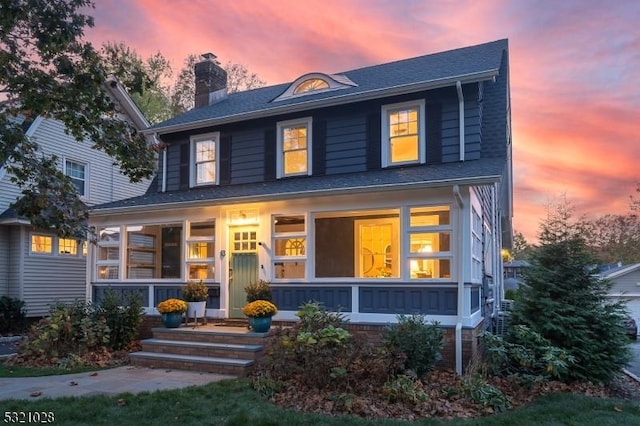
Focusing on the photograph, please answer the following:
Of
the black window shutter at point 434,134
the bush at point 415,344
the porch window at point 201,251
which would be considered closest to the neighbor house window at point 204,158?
the porch window at point 201,251

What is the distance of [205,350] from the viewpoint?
8.61m

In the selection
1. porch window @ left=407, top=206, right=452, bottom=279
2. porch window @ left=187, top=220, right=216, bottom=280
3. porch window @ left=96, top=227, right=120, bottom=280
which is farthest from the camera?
porch window @ left=96, top=227, right=120, bottom=280

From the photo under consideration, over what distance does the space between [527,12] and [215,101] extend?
29.1 ft

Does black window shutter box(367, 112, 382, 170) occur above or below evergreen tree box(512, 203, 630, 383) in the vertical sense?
above

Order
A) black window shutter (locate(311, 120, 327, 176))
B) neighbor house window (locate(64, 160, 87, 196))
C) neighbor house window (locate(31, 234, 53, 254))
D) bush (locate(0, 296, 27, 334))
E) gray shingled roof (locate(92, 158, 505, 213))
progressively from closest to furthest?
gray shingled roof (locate(92, 158, 505, 213)), black window shutter (locate(311, 120, 327, 176)), bush (locate(0, 296, 27, 334)), neighbor house window (locate(31, 234, 53, 254)), neighbor house window (locate(64, 160, 87, 196))

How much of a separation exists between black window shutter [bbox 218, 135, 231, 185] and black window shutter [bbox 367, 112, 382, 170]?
361 cm

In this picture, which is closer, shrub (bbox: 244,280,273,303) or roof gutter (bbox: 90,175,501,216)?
roof gutter (bbox: 90,175,501,216)

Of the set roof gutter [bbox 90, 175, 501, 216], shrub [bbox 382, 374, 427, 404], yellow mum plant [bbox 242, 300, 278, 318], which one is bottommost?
shrub [bbox 382, 374, 427, 404]

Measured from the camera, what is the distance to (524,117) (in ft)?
58.0

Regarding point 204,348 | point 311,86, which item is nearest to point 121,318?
point 204,348

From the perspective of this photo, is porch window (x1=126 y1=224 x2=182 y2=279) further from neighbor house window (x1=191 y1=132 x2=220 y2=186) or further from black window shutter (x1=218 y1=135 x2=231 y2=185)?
black window shutter (x1=218 y1=135 x2=231 y2=185)

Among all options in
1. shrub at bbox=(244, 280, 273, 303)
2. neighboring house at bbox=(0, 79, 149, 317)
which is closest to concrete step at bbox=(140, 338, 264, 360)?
shrub at bbox=(244, 280, 273, 303)

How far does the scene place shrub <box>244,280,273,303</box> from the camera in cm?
950

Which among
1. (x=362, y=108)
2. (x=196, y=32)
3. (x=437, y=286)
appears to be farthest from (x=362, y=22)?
(x=437, y=286)
